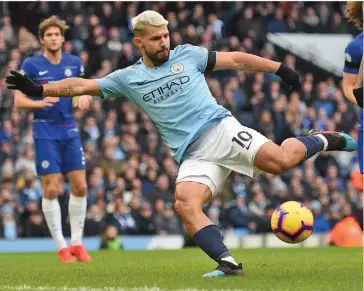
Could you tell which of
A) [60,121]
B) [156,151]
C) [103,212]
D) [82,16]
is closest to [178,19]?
[82,16]

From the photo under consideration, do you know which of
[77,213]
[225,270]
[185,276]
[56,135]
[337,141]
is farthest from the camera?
[77,213]

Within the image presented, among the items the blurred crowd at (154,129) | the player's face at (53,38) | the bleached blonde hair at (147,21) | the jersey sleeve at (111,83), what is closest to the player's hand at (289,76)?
the bleached blonde hair at (147,21)

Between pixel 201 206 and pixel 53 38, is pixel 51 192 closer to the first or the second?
pixel 53 38

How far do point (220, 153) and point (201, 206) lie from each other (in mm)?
517

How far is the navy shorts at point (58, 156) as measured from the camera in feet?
38.1

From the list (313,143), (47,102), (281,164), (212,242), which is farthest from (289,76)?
(47,102)

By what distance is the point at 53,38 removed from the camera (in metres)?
11.6

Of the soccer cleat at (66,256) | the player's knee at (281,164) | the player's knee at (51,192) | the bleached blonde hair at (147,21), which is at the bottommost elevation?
the soccer cleat at (66,256)

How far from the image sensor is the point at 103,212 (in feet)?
59.2

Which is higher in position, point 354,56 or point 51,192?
point 354,56

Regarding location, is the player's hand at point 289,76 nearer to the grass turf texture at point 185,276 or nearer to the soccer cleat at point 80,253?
the grass turf texture at point 185,276

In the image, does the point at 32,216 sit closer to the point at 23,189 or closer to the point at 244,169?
the point at 23,189

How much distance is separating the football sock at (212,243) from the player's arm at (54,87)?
5.19 feet

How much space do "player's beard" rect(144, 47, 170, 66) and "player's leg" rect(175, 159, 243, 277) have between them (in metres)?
0.87
